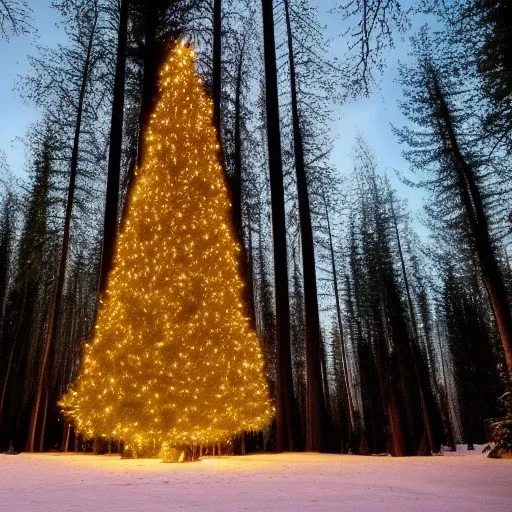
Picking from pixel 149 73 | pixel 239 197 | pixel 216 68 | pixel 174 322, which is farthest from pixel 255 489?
pixel 216 68

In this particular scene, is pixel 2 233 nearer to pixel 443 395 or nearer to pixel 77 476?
pixel 77 476

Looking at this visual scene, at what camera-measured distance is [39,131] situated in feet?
48.5

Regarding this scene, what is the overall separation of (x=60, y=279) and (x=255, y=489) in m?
9.30

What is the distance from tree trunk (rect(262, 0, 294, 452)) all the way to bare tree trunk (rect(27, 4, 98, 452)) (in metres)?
5.72

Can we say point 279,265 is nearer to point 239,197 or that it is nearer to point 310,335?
point 310,335

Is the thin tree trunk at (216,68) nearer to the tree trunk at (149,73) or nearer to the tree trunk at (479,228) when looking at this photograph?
the tree trunk at (149,73)

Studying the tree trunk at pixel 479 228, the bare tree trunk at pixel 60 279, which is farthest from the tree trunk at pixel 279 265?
the bare tree trunk at pixel 60 279

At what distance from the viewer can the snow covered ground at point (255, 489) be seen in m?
2.65

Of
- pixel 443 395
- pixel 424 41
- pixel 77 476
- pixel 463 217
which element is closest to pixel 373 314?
pixel 463 217

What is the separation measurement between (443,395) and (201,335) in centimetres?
2482

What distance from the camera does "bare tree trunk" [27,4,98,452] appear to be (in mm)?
10131

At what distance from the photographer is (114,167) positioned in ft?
33.2

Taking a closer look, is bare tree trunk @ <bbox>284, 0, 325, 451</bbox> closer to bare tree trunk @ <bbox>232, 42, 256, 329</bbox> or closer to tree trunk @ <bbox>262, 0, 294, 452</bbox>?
tree trunk @ <bbox>262, 0, 294, 452</bbox>

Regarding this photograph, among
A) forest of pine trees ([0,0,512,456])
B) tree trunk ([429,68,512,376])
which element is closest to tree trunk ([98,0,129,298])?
forest of pine trees ([0,0,512,456])
